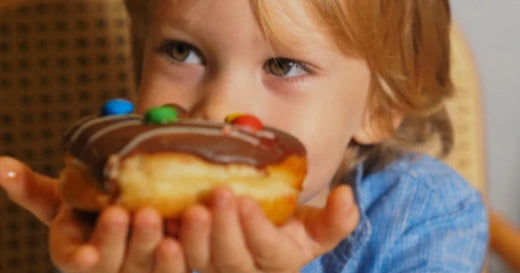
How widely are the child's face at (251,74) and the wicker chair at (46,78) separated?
1.08 ft

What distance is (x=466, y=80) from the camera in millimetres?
1437

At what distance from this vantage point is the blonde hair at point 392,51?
0.91 metres

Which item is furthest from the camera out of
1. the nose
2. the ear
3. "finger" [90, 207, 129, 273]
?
the ear

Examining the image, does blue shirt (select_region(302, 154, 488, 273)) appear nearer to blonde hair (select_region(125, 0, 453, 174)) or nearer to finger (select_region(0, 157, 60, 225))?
blonde hair (select_region(125, 0, 453, 174))

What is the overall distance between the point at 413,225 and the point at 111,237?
632mm

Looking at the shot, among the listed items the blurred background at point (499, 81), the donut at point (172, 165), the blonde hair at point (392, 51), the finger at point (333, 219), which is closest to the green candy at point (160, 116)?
the donut at point (172, 165)

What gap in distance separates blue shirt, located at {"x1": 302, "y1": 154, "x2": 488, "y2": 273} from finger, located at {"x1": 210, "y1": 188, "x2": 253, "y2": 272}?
497mm

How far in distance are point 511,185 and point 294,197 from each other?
1378 mm

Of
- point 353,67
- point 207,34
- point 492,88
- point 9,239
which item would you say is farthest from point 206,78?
point 492,88

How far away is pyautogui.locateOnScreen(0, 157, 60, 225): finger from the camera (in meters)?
0.75

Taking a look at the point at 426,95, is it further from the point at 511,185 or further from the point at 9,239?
the point at 511,185

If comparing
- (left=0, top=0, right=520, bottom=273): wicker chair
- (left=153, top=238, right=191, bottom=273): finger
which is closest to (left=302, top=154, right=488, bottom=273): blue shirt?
(left=0, top=0, right=520, bottom=273): wicker chair

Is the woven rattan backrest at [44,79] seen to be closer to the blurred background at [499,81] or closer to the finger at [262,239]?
the finger at [262,239]

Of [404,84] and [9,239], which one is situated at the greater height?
[404,84]
